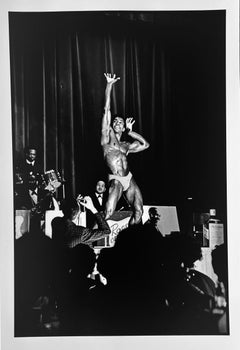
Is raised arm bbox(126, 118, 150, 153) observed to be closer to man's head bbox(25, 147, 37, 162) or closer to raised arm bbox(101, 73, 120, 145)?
raised arm bbox(101, 73, 120, 145)

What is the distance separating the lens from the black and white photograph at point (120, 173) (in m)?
1.21

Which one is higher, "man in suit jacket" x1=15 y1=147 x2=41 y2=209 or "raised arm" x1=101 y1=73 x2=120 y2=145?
"raised arm" x1=101 y1=73 x2=120 y2=145

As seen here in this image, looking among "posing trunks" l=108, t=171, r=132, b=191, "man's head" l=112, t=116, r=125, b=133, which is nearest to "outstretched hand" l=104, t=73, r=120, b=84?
"man's head" l=112, t=116, r=125, b=133

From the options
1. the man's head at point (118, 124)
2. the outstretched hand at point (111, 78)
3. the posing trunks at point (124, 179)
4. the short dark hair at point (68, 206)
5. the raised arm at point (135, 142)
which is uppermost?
the outstretched hand at point (111, 78)

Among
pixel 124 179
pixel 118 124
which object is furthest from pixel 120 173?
pixel 118 124

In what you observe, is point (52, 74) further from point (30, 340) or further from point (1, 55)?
point (30, 340)

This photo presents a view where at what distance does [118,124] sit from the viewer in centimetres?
122

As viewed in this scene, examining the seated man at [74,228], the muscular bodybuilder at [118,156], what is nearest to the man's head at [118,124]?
the muscular bodybuilder at [118,156]

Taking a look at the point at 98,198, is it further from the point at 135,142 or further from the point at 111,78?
the point at 111,78

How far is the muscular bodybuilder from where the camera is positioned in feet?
3.99

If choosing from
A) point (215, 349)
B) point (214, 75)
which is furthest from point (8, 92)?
point (215, 349)

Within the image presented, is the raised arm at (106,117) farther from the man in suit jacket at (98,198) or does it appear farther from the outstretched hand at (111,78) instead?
the man in suit jacket at (98,198)

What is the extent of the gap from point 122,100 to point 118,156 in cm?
16

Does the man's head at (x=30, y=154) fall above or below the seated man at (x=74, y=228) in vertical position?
above
